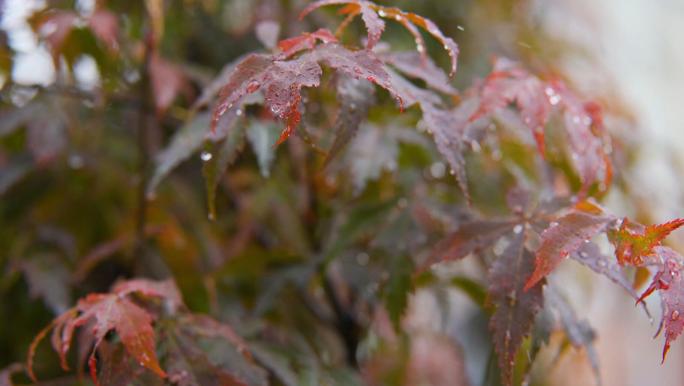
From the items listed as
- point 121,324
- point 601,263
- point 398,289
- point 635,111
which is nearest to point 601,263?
Result: point 601,263

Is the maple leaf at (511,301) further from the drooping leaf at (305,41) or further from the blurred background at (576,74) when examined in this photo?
the blurred background at (576,74)

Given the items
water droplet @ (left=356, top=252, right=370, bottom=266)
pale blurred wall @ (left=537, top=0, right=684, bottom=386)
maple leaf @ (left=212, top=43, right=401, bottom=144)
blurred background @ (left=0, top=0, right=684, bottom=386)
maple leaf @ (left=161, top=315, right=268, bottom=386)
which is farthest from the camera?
pale blurred wall @ (left=537, top=0, right=684, bottom=386)

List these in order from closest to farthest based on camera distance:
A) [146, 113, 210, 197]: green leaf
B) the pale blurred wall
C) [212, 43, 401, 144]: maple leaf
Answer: [212, 43, 401, 144]: maple leaf, [146, 113, 210, 197]: green leaf, the pale blurred wall

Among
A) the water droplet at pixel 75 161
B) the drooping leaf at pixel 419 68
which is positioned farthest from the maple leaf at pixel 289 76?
the water droplet at pixel 75 161

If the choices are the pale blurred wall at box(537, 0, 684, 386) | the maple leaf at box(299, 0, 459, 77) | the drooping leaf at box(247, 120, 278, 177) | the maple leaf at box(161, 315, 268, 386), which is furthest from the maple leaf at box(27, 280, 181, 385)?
the pale blurred wall at box(537, 0, 684, 386)

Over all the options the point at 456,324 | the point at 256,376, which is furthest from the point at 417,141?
the point at 456,324

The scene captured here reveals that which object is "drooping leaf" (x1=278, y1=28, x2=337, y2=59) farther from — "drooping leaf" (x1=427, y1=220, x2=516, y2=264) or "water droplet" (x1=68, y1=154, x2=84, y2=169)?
"water droplet" (x1=68, y1=154, x2=84, y2=169)

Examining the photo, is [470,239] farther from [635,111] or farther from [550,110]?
[635,111]

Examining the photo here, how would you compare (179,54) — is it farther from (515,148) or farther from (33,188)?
(515,148)
